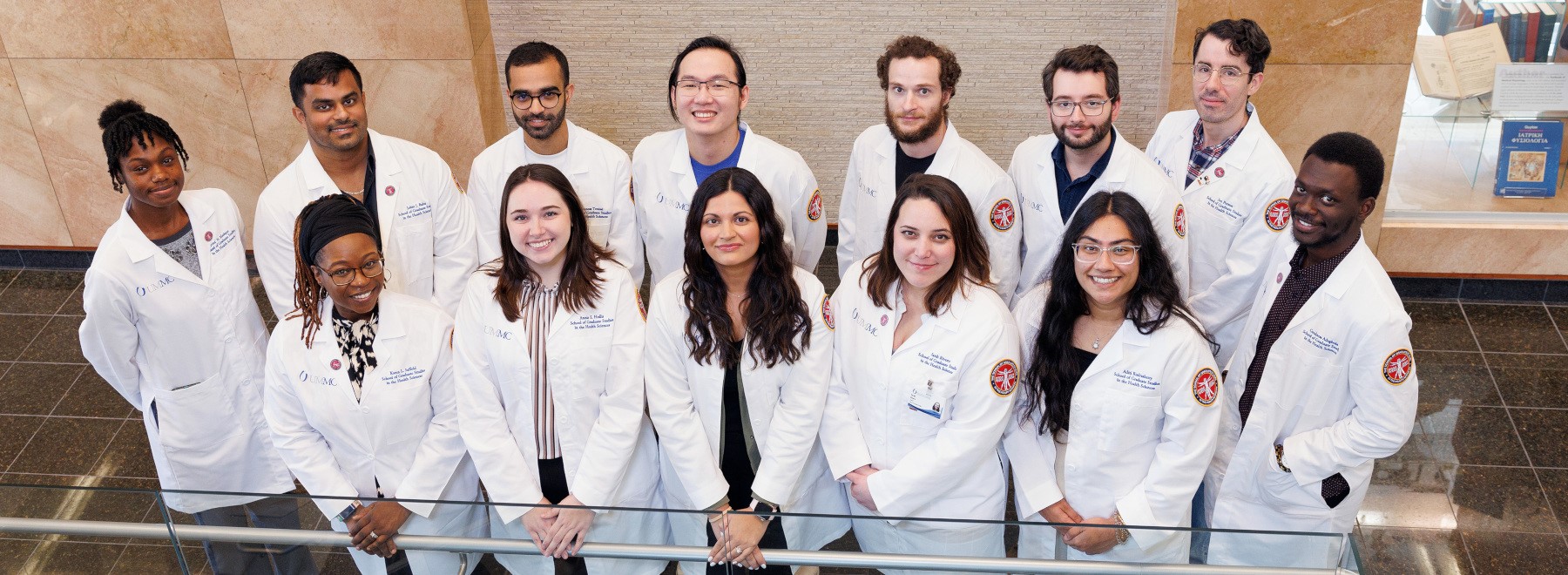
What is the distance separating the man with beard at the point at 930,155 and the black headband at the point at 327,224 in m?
1.47

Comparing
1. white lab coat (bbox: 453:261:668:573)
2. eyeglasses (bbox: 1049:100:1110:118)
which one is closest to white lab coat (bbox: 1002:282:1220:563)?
eyeglasses (bbox: 1049:100:1110:118)

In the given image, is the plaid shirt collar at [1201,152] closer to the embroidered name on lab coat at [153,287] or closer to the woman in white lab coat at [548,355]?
the woman in white lab coat at [548,355]

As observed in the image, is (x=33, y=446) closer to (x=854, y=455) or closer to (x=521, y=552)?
(x=521, y=552)

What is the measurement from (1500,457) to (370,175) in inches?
161

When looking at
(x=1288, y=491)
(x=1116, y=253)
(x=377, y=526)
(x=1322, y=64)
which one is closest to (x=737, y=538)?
(x=377, y=526)

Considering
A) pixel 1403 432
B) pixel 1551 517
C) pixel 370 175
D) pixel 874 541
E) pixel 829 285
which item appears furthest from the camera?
pixel 829 285

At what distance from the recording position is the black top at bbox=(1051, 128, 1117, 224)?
12.0 ft

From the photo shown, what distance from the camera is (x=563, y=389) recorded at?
309 cm

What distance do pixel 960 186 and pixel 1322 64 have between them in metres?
2.29

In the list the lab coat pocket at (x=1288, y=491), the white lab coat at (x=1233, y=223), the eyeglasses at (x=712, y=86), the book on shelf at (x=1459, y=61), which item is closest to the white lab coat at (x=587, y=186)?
the eyeglasses at (x=712, y=86)

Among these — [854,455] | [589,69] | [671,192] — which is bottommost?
[854,455]

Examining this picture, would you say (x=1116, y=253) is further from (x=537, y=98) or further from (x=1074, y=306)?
(x=537, y=98)

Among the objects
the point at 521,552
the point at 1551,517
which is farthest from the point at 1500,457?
the point at 521,552

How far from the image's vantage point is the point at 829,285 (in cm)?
569
